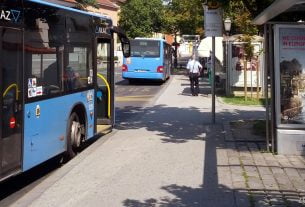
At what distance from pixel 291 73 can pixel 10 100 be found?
190 inches

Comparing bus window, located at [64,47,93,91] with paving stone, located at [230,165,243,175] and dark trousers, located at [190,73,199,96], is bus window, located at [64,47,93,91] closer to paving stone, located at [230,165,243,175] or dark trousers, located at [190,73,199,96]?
paving stone, located at [230,165,243,175]

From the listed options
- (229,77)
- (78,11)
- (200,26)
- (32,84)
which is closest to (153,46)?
(229,77)

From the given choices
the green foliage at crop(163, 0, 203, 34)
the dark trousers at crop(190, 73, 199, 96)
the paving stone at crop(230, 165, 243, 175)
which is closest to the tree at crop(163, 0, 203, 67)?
the green foliage at crop(163, 0, 203, 34)

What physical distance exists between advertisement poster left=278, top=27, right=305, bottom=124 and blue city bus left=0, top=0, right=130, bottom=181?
3608mm

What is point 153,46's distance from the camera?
33.7 m

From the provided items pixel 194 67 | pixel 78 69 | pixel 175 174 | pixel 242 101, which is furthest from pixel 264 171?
pixel 194 67

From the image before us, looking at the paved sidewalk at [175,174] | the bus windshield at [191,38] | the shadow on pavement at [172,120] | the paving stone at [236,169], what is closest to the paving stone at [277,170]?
the paved sidewalk at [175,174]

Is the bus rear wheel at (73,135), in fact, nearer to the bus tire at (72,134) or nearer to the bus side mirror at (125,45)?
the bus tire at (72,134)

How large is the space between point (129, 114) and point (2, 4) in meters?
10.7

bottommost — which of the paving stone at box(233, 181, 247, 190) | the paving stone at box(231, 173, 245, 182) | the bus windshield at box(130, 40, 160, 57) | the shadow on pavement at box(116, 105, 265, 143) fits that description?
the paving stone at box(233, 181, 247, 190)

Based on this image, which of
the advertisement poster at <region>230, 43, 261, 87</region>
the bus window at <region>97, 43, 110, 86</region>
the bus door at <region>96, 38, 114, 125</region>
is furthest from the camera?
the advertisement poster at <region>230, 43, 261, 87</region>

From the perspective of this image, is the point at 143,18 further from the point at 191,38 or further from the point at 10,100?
the point at 10,100

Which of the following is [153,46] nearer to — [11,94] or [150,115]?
[150,115]

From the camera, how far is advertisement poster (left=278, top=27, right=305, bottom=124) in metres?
9.40
